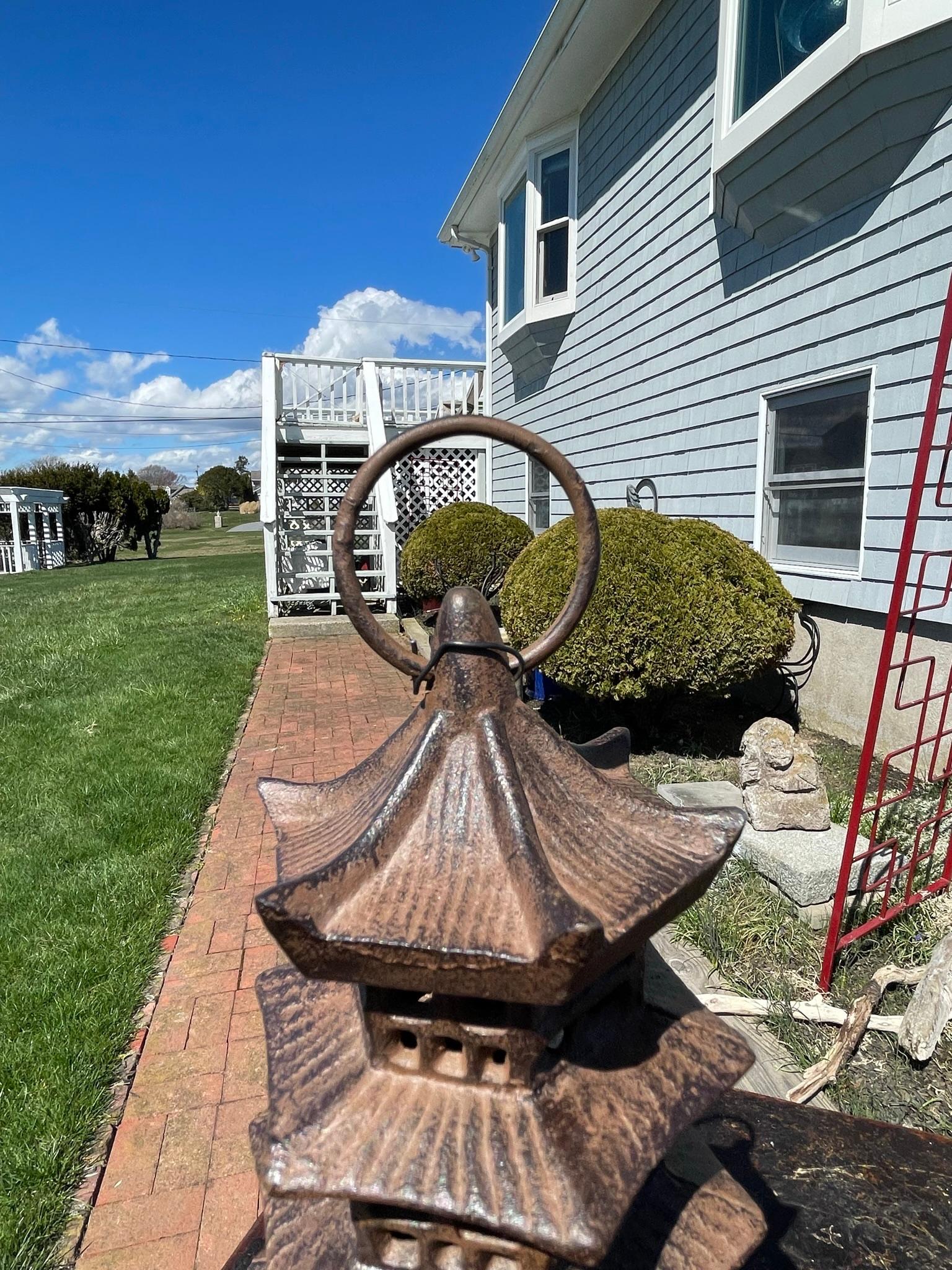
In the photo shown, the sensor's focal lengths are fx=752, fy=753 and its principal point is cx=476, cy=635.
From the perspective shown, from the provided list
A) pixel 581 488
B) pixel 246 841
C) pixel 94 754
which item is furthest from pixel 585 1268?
pixel 94 754

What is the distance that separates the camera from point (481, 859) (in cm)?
72

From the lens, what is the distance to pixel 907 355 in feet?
13.9

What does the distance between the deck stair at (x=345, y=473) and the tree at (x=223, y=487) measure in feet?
214

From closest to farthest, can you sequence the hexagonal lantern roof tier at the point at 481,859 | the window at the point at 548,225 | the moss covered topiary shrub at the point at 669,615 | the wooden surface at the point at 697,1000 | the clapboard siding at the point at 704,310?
the hexagonal lantern roof tier at the point at 481,859 → the wooden surface at the point at 697,1000 → the clapboard siding at the point at 704,310 → the moss covered topiary shrub at the point at 669,615 → the window at the point at 548,225

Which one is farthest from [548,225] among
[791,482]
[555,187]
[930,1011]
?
[930,1011]

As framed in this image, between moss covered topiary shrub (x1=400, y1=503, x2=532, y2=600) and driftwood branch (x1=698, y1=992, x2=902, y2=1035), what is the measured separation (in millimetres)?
6619

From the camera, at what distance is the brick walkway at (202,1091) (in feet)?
6.04

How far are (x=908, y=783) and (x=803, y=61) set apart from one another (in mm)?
4292

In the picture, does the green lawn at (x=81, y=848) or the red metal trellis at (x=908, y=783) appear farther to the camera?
the red metal trellis at (x=908, y=783)

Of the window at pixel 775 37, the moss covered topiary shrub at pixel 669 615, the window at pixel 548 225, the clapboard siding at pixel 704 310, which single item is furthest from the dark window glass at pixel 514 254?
the moss covered topiary shrub at pixel 669 615

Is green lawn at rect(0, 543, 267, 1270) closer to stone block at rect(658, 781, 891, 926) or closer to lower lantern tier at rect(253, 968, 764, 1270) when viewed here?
lower lantern tier at rect(253, 968, 764, 1270)

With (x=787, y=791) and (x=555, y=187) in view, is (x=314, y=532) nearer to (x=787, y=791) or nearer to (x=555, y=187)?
(x=555, y=187)

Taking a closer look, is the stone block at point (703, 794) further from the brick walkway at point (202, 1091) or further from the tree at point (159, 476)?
the tree at point (159, 476)

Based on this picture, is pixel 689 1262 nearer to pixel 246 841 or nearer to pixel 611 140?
pixel 246 841
